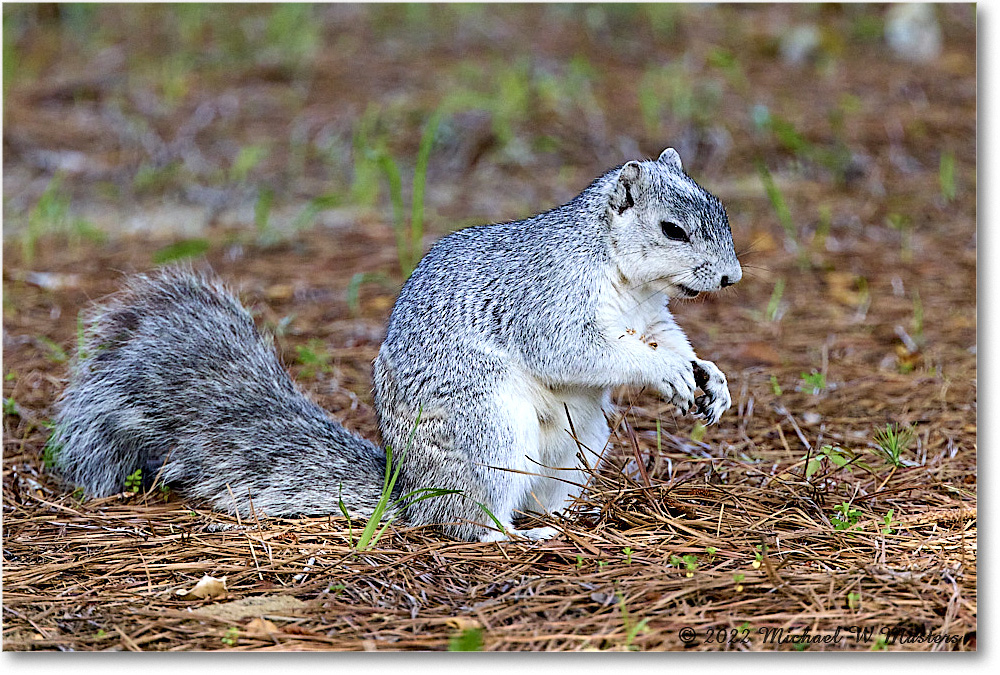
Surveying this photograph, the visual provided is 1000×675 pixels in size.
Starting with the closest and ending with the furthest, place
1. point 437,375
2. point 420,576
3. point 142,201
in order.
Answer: point 420,576, point 437,375, point 142,201

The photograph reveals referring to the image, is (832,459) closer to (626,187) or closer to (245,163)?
(626,187)

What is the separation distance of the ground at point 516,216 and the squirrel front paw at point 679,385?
23 cm

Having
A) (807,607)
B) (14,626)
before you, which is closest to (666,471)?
(807,607)

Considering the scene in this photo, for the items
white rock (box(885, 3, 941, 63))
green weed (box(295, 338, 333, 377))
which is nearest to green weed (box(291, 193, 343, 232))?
green weed (box(295, 338, 333, 377))

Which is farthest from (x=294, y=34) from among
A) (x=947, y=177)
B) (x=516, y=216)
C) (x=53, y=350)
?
(x=947, y=177)

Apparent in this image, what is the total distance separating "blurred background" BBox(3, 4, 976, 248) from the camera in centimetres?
486

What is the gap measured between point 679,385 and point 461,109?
3.18m

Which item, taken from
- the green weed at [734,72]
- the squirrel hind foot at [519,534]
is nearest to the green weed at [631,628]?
the squirrel hind foot at [519,534]

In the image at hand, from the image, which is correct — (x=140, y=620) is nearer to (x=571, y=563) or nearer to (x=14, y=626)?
(x=14, y=626)

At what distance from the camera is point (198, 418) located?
265 centimetres

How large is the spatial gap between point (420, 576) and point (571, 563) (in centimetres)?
32

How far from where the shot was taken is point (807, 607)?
2090mm

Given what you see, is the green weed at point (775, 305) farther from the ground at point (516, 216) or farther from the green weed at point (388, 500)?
the green weed at point (388, 500)

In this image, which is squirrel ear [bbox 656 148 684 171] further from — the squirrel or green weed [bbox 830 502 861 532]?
green weed [bbox 830 502 861 532]
